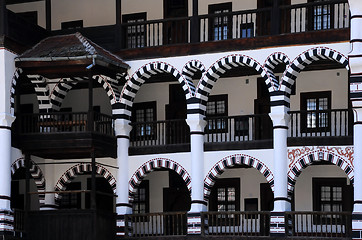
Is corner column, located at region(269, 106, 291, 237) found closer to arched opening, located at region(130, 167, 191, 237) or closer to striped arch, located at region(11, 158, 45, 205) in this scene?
arched opening, located at region(130, 167, 191, 237)

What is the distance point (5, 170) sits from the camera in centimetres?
3128

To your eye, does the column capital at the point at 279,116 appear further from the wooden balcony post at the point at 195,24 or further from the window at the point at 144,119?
the window at the point at 144,119

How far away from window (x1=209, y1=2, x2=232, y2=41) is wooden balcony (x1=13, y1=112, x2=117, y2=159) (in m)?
3.85

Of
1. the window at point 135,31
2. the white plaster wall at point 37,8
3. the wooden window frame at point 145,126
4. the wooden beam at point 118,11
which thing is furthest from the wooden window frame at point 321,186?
the white plaster wall at point 37,8

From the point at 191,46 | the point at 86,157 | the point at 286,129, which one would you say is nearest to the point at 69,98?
the point at 86,157

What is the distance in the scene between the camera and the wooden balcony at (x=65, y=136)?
3189 cm

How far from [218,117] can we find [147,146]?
7.36ft

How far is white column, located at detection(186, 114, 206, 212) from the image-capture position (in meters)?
31.8

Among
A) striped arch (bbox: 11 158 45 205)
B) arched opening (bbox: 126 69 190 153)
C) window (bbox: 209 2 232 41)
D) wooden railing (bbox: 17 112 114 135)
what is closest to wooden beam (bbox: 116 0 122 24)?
arched opening (bbox: 126 69 190 153)

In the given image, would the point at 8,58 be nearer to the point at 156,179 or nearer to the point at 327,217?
the point at 156,179

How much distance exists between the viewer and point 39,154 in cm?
3288

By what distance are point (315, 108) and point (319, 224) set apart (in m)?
3.26

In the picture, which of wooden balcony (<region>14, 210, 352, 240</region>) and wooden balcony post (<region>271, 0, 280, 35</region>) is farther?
wooden balcony post (<region>271, 0, 280, 35</region>)

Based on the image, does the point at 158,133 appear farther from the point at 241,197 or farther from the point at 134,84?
the point at 241,197
